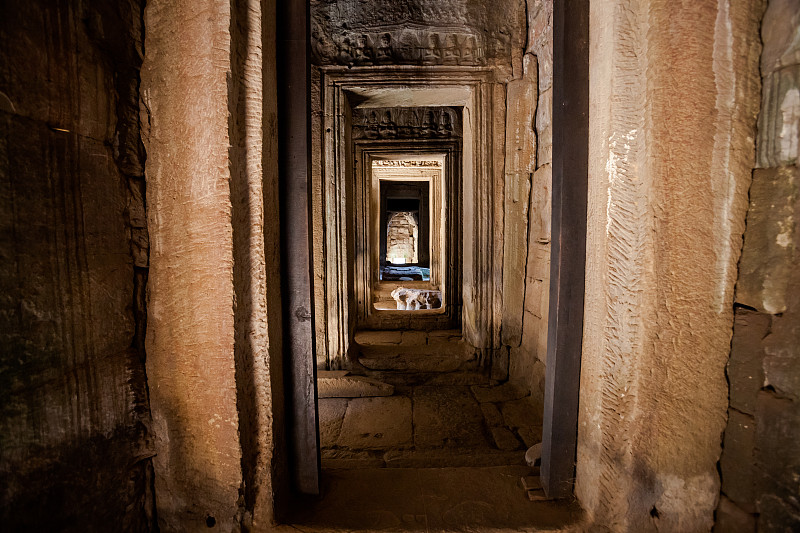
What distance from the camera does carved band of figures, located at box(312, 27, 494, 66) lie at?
128 inches

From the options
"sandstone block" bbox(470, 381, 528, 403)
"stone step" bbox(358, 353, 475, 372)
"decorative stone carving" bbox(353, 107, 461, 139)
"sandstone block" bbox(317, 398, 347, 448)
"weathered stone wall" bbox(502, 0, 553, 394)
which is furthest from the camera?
"decorative stone carving" bbox(353, 107, 461, 139)

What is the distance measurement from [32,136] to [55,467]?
1019 millimetres

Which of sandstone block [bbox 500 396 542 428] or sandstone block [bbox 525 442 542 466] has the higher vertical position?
sandstone block [bbox 525 442 542 466]

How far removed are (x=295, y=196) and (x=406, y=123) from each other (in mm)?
4143

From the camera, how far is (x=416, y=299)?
690cm

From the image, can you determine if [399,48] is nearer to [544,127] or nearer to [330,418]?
[544,127]

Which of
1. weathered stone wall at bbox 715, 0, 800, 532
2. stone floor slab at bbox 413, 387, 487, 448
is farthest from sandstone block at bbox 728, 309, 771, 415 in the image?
stone floor slab at bbox 413, 387, 487, 448

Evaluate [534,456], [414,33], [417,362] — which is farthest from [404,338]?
[414,33]

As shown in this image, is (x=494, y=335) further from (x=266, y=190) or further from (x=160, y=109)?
(x=160, y=109)

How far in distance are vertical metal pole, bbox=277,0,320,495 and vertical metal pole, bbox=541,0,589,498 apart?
1.15 meters

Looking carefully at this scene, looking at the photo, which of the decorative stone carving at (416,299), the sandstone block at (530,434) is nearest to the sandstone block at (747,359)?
the sandstone block at (530,434)

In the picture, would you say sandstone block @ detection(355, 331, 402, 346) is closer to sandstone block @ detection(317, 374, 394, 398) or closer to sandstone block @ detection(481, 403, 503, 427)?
sandstone block @ detection(317, 374, 394, 398)

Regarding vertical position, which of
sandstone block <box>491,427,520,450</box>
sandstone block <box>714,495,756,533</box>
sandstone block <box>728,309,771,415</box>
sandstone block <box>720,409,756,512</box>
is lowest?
sandstone block <box>491,427,520,450</box>

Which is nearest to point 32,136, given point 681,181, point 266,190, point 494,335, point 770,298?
point 266,190
